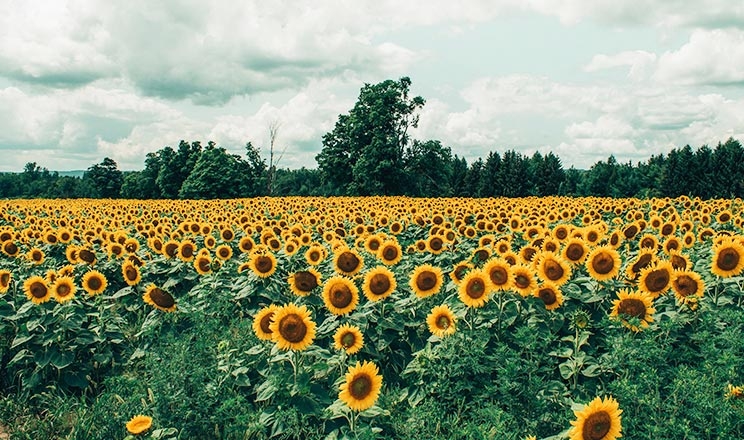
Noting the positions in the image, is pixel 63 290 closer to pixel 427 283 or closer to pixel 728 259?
pixel 427 283

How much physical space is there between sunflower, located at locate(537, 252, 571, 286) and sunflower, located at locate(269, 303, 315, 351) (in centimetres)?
259

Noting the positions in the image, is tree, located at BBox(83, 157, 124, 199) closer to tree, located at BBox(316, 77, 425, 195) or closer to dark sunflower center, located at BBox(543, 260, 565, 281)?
tree, located at BBox(316, 77, 425, 195)

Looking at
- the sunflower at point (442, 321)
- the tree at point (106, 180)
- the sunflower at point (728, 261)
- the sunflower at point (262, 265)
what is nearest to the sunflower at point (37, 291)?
the sunflower at point (262, 265)

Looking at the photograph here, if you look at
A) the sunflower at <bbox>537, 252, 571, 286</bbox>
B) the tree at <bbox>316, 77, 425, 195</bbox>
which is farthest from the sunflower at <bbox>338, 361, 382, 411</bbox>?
the tree at <bbox>316, 77, 425, 195</bbox>

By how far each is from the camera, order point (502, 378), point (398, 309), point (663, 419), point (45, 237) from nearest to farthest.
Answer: point (663, 419) < point (502, 378) < point (398, 309) < point (45, 237)

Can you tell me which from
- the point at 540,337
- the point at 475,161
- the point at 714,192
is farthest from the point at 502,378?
the point at 475,161

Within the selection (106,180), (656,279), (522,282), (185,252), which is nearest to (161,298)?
(185,252)

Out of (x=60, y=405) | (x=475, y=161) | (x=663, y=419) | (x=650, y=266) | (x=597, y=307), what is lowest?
(x=60, y=405)

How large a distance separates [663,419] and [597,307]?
2202mm

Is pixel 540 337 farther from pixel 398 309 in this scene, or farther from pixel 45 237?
pixel 45 237

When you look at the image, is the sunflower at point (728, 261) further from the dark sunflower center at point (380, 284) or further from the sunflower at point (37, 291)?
the sunflower at point (37, 291)

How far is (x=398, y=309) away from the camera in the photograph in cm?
671

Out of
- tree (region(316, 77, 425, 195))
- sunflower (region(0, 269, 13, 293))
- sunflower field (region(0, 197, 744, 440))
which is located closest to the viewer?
sunflower field (region(0, 197, 744, 440))

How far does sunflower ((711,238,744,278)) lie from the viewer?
251 inches
